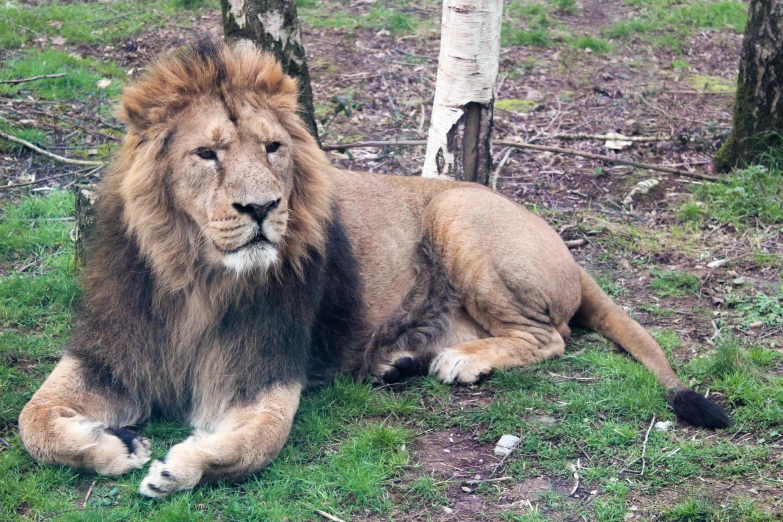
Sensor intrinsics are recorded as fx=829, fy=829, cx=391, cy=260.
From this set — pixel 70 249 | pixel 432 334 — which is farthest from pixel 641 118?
pixel 70 249

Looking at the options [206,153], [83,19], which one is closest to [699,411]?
[206,153]

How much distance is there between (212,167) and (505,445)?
1.87 m

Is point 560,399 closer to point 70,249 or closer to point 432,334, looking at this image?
point 432,334

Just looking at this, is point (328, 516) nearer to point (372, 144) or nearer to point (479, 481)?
point (479, 481)

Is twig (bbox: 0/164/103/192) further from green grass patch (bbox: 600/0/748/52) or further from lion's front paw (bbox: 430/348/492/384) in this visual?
green grass patch (bbox: 600/0/748/52)

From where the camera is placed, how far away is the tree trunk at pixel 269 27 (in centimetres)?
550

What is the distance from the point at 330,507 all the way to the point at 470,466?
0.72m

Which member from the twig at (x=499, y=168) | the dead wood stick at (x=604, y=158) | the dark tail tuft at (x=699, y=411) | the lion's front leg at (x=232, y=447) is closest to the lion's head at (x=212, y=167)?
the lion's front leg at (x=232, y=447)

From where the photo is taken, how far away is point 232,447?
351 cm

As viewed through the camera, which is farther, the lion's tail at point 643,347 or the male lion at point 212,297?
the lion's tail at point 643,347

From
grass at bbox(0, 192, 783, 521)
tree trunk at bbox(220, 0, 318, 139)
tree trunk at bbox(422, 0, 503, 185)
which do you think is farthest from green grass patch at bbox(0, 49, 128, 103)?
tree trunk at bbox(422, 0, 503, 185)

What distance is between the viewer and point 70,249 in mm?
5738

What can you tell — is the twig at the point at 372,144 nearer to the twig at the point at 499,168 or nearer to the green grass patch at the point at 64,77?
the twig at the point at 499,168

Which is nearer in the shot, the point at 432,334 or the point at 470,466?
the point at 470,466
